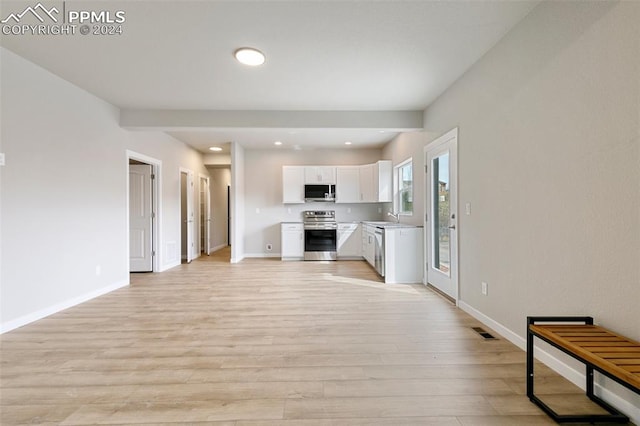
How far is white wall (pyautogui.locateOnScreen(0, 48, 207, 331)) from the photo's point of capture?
9.16ft

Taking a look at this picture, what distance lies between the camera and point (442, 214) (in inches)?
154

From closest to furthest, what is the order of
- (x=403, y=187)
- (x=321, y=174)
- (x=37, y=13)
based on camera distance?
(x=37, y=13), (x=403, y=187), (x=321, y=174)

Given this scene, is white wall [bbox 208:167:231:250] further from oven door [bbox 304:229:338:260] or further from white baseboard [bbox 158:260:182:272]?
oven door [bbox 304:229:338:260]

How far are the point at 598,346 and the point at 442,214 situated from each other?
2.55m

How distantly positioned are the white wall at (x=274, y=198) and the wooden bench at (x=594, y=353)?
559 cm

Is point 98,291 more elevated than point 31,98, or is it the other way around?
point 31,98

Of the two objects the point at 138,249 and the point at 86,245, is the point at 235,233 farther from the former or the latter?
the point at 86,245

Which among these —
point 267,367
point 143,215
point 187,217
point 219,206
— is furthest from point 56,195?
point 219,206

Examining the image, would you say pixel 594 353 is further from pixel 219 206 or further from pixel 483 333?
pixel 219 206

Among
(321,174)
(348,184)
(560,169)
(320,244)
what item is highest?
(321,174)

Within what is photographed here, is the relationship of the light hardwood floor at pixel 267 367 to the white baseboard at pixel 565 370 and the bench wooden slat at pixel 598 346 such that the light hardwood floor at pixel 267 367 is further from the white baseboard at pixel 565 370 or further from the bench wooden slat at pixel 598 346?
the bench wooden slat at pixel 598 346

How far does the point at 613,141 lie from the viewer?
5.31 ft

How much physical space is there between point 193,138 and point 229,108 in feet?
7.33

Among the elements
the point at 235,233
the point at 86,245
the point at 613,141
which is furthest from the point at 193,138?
the point at 613,141
